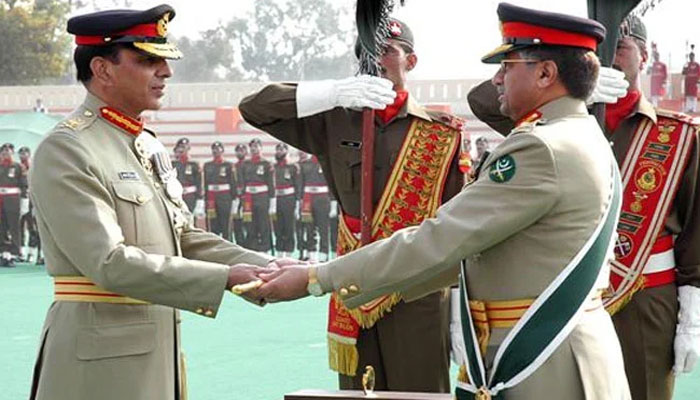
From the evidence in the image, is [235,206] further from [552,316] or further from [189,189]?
[552,316]

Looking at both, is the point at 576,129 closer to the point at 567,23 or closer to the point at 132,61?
the point at 567,23

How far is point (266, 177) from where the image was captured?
18.0 meters

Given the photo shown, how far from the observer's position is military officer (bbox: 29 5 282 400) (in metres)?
3.39

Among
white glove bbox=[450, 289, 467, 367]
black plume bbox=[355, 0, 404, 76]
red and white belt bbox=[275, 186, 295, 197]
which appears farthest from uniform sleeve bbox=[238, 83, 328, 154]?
red and white belt bbox=[275, 186, 295, 197]

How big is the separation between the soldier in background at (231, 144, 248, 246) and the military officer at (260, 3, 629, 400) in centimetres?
1501

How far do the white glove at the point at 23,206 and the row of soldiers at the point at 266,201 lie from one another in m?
2.06

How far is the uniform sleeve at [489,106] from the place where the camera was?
15.2ft

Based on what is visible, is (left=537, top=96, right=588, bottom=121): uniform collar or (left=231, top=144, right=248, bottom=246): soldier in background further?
(left=231, top=144, right=248, bottom=246): soldier in background

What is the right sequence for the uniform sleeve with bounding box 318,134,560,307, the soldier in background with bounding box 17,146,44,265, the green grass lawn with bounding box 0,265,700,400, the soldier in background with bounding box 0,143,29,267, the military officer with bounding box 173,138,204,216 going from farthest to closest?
1. the military officer with bounding box 173,138,204,216
2. the soldier in background with bounding box 17,146,44,265
3. the soldier in background with bounding box 0,143,29,267
4. the green grass lawn with bounding box 0,265,700,400
5. the uniform sleeve with bounding box 318,134,560,307

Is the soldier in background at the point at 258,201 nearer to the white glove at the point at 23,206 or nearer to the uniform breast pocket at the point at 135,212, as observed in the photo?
the white glove at the point at 23,206

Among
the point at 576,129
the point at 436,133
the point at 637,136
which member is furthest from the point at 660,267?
the point at 576,129

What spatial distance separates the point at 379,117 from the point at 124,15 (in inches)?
51.9

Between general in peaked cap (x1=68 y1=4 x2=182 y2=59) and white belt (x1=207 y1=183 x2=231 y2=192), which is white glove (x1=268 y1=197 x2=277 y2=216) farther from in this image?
general in peaked cap (x1=68 y1=4 x2=182 y2=59)

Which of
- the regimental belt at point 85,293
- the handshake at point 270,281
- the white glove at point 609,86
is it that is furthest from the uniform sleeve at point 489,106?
the regimental belt at point 85,293
